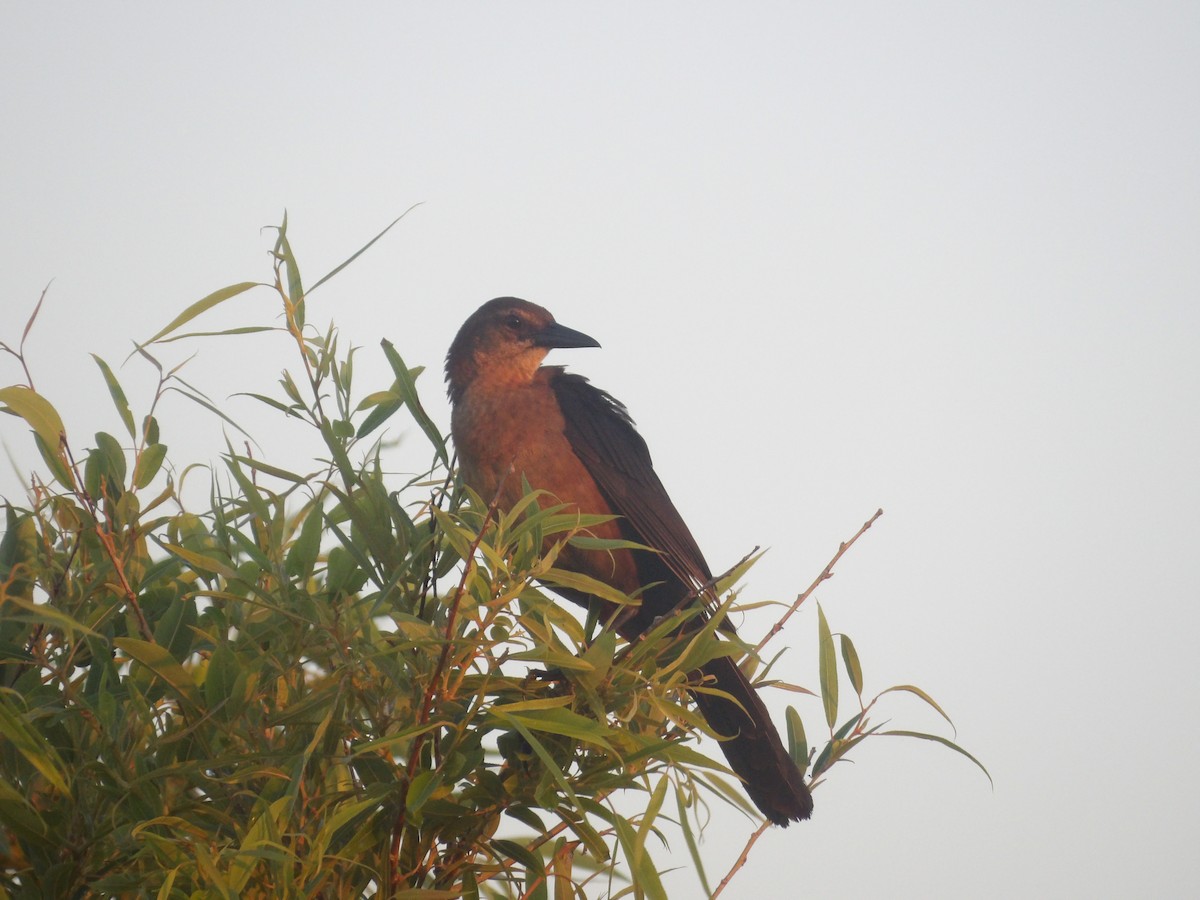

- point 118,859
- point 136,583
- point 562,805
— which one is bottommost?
point 118,859

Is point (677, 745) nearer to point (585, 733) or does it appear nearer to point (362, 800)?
point (585, 733)

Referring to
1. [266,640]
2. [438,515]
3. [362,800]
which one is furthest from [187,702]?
[438,515]

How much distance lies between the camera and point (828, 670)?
7.23 ft

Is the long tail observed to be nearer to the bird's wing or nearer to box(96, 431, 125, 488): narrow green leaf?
the bird's wing

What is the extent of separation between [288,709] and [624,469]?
7.37 feet

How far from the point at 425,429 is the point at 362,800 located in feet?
3.34

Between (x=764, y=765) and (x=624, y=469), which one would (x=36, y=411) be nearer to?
(x=764, y=765)

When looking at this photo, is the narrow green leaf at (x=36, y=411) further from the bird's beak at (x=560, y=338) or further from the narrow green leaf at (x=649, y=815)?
the bird's beak at (x=560, y=338)

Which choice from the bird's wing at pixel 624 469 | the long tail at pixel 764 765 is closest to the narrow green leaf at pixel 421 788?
the long tail at pixel 764 765

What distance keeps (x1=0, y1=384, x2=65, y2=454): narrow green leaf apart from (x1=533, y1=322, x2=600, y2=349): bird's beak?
261cm

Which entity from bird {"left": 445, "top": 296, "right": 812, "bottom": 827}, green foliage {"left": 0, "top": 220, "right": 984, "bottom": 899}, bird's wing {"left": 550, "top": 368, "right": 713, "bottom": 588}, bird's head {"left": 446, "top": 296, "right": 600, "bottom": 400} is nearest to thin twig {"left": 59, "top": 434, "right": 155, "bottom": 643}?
green foliage {"left": 0, "top": 220, "right": 984, "bottom": 899}

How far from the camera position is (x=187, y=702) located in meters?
→ 1.65

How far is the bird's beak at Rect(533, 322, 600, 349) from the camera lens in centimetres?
436

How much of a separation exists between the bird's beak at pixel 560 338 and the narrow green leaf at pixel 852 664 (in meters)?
2.38
